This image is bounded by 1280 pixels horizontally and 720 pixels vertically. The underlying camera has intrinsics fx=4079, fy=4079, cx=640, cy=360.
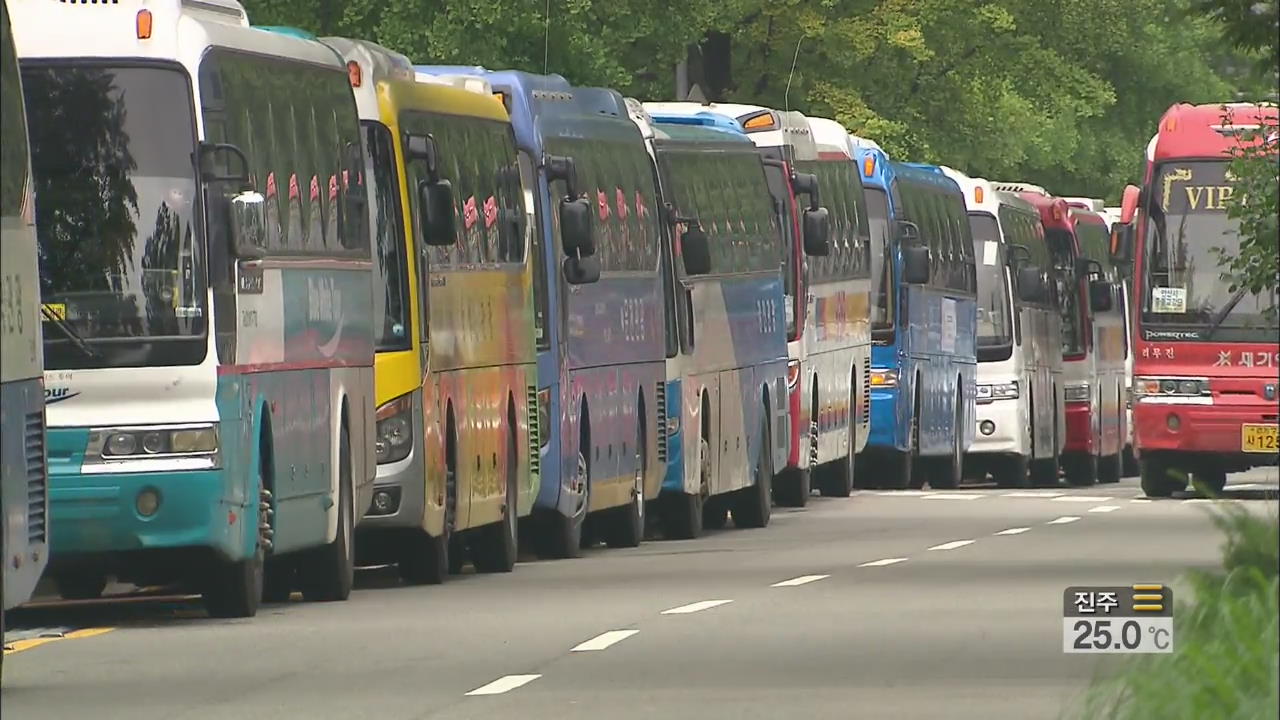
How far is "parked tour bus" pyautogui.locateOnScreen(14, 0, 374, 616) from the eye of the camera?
19.6m

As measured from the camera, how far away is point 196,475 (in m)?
19.7

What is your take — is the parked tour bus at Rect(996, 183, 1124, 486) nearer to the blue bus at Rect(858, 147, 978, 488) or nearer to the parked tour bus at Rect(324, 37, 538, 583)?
the blue bus at Rect(858, 147, 978, 488)

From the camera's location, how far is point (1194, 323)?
39.3m

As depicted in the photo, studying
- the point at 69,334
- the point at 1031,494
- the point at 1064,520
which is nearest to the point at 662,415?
the point at 1064,520

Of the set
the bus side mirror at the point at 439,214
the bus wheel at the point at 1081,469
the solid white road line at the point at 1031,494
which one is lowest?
the bus wheel at the point at 1081,469

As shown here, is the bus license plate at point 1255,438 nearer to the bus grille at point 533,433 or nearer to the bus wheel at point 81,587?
the bus grille at point 533,433

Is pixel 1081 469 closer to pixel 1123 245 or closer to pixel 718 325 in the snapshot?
pixel 1123 245

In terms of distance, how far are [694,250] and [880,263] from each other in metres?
12.8

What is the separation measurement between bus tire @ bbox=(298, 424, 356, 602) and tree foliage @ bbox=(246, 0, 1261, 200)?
2216 centimetres

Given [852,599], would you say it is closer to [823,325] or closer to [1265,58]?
[1265,58]

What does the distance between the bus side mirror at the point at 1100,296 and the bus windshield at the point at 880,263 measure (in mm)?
8631

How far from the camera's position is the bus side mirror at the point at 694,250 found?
32.7 metres

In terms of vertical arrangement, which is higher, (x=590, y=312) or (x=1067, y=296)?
(x=590, y=312)

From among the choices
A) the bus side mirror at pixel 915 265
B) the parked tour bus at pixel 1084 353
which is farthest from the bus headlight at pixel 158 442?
the parked tour bus at pixel 1084 353
